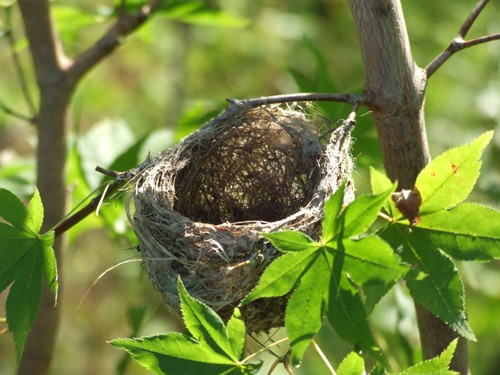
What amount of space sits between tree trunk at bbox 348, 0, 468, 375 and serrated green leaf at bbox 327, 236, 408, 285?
0.30 meters

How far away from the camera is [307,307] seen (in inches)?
39.6

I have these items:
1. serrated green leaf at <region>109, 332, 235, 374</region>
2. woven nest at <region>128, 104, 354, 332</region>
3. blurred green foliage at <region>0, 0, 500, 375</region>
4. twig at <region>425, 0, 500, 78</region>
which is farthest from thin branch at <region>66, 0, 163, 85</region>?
blurred green foliage at <region>0, 0, 500, 375</region>

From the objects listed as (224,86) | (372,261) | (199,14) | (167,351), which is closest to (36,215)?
(167,351)

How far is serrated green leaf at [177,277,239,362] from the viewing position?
1.04 meters

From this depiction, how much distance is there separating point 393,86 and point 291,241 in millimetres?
360

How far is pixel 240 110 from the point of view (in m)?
1.30

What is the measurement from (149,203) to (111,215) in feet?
2.20

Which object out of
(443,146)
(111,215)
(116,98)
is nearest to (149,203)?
(111,215)

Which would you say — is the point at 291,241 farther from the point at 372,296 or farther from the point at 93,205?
the point at 93,205

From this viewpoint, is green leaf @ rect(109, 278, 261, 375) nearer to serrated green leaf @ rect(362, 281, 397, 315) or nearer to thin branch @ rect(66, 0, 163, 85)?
serrated green leaf @ rect(362, 281, 397, 315)

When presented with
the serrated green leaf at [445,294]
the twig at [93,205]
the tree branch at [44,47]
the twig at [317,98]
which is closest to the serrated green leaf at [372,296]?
the serrated green leaf at [445,294]

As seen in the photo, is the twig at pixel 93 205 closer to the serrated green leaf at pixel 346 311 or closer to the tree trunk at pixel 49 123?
the serrated green leaf at pixel 346 311

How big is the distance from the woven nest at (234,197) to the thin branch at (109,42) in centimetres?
42

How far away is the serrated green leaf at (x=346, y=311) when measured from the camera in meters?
1.01
